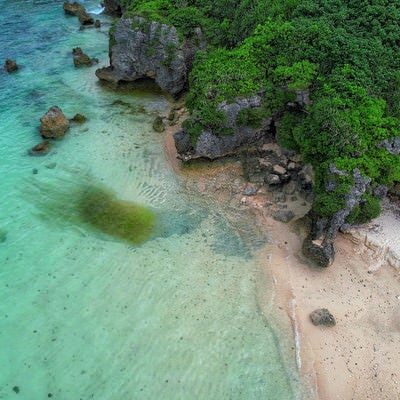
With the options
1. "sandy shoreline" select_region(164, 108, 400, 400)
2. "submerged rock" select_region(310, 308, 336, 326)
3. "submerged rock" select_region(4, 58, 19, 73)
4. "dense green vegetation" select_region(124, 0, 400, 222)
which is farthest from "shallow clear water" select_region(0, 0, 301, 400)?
"submerged rock" select_region(4, 58, 19, 73)

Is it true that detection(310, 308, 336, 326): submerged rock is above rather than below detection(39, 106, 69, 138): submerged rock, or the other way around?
above

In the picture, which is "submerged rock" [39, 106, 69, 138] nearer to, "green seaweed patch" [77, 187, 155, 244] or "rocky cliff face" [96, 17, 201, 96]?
"green seaweed patch" [77, 187, 155, 244]

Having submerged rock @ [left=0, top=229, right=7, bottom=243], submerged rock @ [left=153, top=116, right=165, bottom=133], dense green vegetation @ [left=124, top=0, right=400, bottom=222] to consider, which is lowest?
submerged rock @ [left=0, top=229, right=7, bottom=243]

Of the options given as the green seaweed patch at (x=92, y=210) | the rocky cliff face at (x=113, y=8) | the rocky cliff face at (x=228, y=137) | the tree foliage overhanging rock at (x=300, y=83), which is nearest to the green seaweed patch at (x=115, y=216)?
the green seaweed patch at (x=92, y=210)

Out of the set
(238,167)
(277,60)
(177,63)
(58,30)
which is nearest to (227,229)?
(238,167)

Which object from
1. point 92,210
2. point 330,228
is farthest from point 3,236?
point 330,228

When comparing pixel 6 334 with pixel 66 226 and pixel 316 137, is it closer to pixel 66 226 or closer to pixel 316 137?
pixel 66 226
